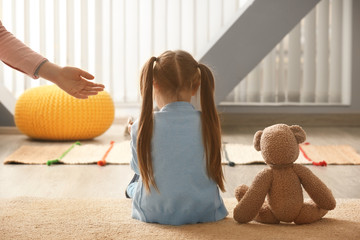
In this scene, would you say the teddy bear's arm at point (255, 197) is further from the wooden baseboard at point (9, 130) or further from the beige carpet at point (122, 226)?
the wooden baseboard at point (9, 130)

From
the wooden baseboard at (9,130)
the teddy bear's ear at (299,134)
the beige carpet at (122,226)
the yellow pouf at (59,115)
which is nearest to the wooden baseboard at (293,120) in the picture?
the yellow pouf at (59,115)

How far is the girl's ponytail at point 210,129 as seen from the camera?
1.54 meters

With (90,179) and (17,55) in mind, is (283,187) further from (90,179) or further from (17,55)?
(90,179)

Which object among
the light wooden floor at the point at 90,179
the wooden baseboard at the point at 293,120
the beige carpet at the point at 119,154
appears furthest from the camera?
the wooden baseboard at the point at 293,120

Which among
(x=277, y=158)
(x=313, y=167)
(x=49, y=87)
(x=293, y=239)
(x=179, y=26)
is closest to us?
(x=293, y=239)

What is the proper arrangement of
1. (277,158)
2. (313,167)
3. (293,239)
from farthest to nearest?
(313,167)
(277,158)
(293,239)

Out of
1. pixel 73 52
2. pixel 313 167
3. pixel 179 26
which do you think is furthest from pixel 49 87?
pixel 313 167

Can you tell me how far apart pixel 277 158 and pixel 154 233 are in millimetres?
352

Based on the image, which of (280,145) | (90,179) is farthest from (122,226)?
(90,179)

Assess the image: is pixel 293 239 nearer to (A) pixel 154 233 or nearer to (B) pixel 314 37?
(A) pixel 154 233

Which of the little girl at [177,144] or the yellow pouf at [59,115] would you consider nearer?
the little girl at [177,144]

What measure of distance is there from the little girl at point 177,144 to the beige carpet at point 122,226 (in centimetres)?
6

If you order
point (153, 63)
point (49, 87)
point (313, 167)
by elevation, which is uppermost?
point (153, 63)

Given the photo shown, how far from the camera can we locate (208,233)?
1.47 meters
